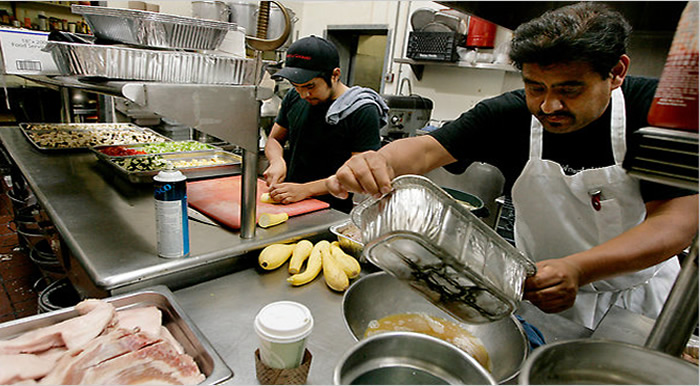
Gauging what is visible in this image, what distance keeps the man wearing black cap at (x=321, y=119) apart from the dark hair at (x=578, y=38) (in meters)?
1.19

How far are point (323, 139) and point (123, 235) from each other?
1.33 m

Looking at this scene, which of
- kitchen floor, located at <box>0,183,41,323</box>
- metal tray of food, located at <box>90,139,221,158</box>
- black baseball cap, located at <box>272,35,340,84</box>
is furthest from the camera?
kitchen floor, located at <box>0,183,41,323</box>

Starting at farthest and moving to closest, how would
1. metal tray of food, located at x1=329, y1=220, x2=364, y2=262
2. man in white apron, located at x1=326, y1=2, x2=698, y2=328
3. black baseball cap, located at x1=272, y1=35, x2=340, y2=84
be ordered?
1. black baseball cap, located at x1=272, y1=35, x2=340, y2=84
2. metal tray of food, located at x1=329, y1=220, x2=364, y2=262
3. man in white apron, located at x1=326, y1=2, x2=698, y2=328

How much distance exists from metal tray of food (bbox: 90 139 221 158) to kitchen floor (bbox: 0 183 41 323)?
1146 millimetres

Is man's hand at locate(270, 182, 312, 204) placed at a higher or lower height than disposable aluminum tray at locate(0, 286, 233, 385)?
higher

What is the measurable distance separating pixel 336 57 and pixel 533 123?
1.26 metres

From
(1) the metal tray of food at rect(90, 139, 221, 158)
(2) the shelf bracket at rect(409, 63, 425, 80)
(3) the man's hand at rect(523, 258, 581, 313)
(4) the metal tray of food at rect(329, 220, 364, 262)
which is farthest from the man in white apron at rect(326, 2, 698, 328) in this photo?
(2) the shelf bracket at rect(409, 63, 425, 80)

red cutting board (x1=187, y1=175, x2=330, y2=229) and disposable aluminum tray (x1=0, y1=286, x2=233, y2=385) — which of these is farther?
red cutting board (x1=187, y1=175, x2=330, y2=229)

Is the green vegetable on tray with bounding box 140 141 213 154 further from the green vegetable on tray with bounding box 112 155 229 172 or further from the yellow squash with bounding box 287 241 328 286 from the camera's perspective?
the yellow squash with bounding box 287 241 328 286

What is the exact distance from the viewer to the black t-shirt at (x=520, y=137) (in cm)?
135

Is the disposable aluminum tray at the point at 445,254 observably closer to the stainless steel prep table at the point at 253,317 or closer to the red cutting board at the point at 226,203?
the stainless steel prep table at the point at 253,317

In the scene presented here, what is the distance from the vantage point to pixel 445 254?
69 centimetres

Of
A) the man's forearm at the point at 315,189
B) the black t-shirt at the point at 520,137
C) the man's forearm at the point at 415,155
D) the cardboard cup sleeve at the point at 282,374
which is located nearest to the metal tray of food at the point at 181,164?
the man's forearm at the point at 315,189

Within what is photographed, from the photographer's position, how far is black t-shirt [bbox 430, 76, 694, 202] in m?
1.35
